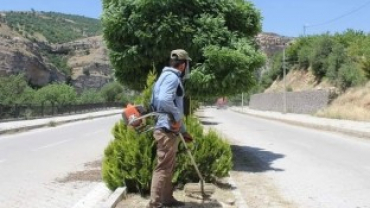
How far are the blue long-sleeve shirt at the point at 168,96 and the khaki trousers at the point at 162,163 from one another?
0.13m

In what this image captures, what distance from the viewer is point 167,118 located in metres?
6.16

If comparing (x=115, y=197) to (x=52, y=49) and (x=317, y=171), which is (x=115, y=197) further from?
(x=52, y=49)

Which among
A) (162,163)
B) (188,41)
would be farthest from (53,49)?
(162,163)

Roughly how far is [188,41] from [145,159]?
4.60 meters

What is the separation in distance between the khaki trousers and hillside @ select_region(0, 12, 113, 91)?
300 feet

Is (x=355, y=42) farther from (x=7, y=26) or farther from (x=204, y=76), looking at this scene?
(x=7, y=26)

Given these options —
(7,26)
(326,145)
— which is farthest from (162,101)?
(7,26)

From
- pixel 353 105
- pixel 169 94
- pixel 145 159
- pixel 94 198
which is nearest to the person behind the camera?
pixel 169 94

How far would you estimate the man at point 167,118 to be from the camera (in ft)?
19.9

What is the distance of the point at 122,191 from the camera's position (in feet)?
24.2

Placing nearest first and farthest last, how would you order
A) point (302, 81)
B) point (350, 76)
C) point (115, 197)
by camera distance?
point (115, 197), point (350, 76), point (302, 81)

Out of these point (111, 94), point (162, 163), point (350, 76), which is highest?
point (350, 76)

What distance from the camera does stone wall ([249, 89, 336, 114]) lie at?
50.6 meters

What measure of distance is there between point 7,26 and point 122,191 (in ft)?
367
